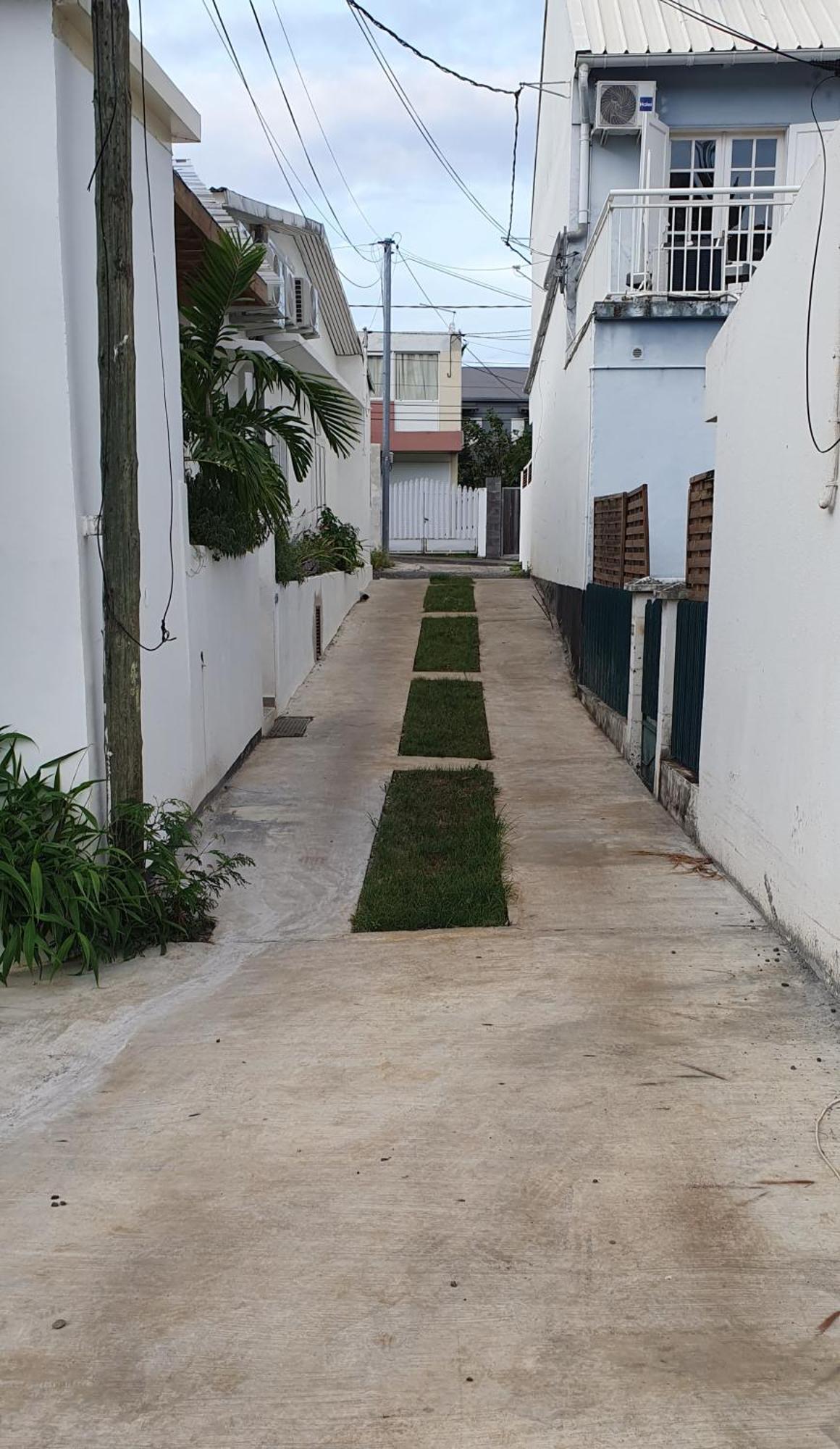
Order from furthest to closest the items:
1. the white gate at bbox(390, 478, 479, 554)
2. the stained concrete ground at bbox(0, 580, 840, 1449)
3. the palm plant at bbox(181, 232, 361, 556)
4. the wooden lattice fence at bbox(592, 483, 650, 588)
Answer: the white gate at bbox(390, 478, 479, 554), the wooden lattice fence at bbox(592, 483, 650, 588), the palm plant at bbox(181, 232, 361, 556), the stained concrete ground at bbox(0, 580, 840, 1449)

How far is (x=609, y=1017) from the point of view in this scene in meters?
4.25

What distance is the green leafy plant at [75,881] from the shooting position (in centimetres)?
475

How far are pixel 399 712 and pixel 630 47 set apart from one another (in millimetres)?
8803

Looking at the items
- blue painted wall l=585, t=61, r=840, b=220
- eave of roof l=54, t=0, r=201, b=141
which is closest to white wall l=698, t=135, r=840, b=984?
eave of roof l=54, t=0, r=201, b=141

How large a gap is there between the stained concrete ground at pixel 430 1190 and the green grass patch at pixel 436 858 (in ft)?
0.75

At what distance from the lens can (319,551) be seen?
14.2 meters

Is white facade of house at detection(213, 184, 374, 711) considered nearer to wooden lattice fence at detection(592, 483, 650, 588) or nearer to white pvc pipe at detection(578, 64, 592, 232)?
wooden lattice fence at detection(592, 483, 650, 588)

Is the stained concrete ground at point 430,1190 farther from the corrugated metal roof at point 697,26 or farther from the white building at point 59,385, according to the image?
the corrugated metal roof at point 697,26

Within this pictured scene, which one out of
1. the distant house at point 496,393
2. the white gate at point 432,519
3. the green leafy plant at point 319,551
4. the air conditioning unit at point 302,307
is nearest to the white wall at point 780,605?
the air conditioning unit at point 302,307

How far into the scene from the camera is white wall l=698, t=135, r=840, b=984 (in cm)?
445

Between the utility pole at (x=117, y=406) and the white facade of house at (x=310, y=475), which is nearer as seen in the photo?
the utility pole at (x=117, y=406)

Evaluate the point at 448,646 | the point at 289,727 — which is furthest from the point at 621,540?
the point at 448,646

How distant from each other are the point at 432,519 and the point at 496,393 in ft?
68.8

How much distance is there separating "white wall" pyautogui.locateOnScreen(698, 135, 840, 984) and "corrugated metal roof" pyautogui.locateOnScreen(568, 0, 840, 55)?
30.8ft
